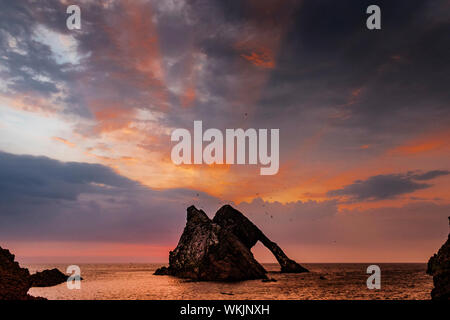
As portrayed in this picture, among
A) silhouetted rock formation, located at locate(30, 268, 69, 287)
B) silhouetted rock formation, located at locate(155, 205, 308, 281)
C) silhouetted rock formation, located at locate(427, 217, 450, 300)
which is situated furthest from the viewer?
silhouetted rock formation, located at locate(155, 205, 308, 281)

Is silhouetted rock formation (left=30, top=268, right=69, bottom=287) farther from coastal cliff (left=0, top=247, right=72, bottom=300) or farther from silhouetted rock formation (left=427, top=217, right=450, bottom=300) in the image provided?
silhouetted rock formation (left=427, top=217, right=450, bottom=300)

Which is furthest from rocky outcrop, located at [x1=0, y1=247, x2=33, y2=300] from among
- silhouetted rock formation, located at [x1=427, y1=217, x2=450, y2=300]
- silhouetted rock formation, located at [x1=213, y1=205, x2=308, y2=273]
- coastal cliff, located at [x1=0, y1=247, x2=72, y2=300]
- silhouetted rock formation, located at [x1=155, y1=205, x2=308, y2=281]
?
silhouetted rock formation, located at [x1=213, y1=205, x2=308, y2=273]

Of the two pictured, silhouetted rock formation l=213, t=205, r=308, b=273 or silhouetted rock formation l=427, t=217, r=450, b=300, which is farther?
silhouetted rock formation l=213, t=205, r=308, b=273

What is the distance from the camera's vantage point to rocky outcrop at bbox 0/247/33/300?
24594 mm

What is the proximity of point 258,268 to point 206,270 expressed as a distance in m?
14.8

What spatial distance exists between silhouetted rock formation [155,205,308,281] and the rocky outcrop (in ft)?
180

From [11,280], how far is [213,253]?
5719 centimetres

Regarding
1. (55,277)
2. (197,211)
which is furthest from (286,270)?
(55,277)

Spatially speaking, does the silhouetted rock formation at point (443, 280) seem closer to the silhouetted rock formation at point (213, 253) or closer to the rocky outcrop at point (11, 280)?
the rocky outcrop at point (11, 280)

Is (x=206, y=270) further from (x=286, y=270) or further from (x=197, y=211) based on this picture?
(x=286, y=270)

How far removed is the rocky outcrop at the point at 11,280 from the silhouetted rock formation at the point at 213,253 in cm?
5502

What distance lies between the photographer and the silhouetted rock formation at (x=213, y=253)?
260 ft

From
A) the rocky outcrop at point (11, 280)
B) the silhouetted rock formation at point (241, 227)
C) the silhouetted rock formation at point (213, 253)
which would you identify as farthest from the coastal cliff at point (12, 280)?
the silhouetted rock formation at point (241, 227)
